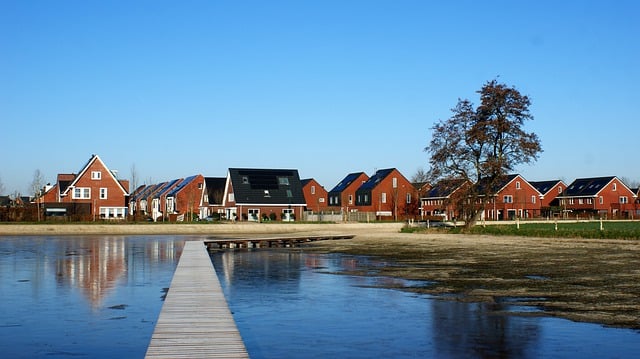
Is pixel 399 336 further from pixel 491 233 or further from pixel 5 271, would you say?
pixel 491 233

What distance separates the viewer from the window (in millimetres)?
79750

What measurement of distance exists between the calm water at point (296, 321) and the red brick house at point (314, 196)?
273 ft

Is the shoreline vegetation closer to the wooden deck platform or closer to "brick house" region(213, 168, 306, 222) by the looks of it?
the wooden deck platform

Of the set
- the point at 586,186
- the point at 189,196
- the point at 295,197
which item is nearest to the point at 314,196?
the point at 189,196

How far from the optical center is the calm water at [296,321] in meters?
14.0

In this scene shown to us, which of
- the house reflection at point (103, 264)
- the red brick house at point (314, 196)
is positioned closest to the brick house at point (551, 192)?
the red brick house at point (314, 196)

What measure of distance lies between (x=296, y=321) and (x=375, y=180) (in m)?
90.7

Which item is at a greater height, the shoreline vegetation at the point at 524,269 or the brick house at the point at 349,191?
the brick house at the point at 349,191

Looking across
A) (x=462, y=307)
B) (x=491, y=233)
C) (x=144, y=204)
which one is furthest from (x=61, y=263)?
(x=144, y=204)

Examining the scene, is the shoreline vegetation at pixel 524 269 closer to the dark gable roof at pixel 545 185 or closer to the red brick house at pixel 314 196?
the red brick house at pixel 314 196

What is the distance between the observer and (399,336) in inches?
612

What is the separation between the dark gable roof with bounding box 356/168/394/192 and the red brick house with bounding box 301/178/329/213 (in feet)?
22.1

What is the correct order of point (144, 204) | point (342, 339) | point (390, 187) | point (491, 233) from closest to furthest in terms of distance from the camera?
point (342, 339)
point (491, 233)
point (390, 187)
point (144, 204)

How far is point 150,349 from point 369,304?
30.9ft
